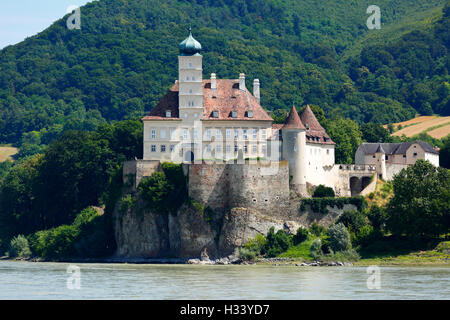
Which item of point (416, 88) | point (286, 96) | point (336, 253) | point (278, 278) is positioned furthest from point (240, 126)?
point (416, 88)

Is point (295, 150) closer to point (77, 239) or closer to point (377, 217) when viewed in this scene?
point (377, 217)

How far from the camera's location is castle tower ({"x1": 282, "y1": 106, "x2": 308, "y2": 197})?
86562mm

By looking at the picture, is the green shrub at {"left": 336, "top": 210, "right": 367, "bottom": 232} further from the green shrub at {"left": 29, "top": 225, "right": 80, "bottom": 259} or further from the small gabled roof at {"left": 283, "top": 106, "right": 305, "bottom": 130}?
the green shrub at {"left": 29, "top": 225, "right": 80, "bottom": 259}

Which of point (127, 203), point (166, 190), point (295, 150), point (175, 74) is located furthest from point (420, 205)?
point (175, 74)

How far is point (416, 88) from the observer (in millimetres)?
172875

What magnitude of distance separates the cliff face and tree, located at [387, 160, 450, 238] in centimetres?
Answer: 559

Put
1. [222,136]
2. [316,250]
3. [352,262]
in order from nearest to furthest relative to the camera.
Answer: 1. [352,262]
2. [316,250]
3. [222,136]

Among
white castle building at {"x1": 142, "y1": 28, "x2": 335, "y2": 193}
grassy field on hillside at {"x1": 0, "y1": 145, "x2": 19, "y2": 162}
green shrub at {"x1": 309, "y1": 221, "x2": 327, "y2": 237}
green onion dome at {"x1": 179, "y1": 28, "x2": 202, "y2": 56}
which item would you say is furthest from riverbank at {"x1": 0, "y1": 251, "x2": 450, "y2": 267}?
grassy field on hillside at {"x1": 0, "y1": 145, "x2": 19, "y2": 162}

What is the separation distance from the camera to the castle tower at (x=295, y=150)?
86.6 m

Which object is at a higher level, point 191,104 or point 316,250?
point 191,104

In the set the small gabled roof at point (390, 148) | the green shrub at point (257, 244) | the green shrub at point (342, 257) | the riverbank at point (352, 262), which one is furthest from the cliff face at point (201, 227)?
the small gabled roof at point (390, 148)

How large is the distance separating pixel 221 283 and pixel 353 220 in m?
24.3

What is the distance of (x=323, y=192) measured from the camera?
8731 centimetres

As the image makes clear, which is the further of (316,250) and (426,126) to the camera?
(426,126)
